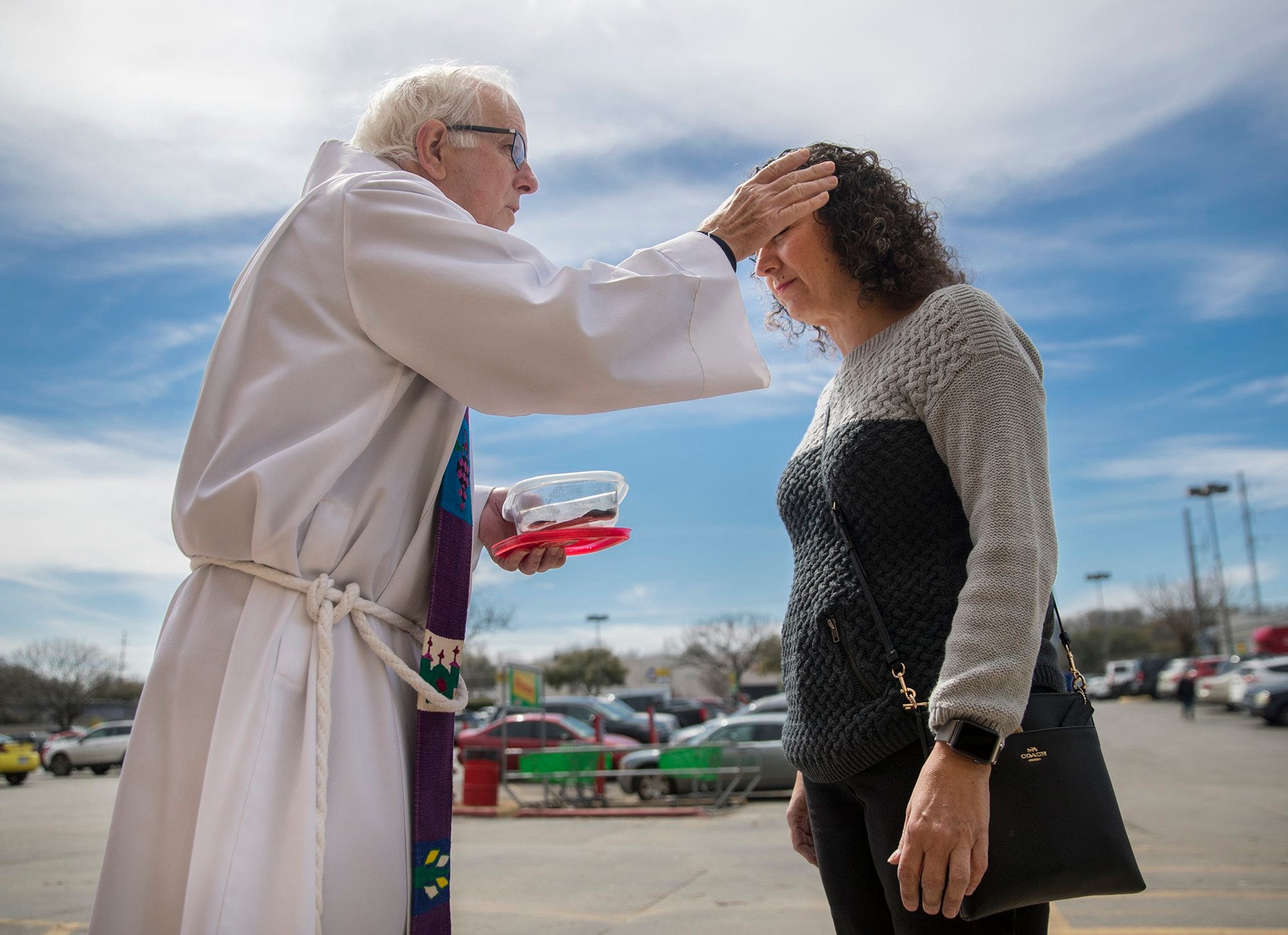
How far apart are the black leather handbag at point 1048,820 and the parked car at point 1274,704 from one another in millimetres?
23505

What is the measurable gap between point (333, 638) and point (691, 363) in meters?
0.83

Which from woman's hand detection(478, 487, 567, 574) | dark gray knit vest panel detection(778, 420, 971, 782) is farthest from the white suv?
dark gray knit vest panel detection(778, 420, 971, 782)

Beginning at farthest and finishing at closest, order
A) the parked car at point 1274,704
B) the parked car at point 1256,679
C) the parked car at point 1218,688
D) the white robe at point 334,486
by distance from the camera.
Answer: the parked car at point 1218,688, the parked car at point 1256,679, the parked car at point 1274,704, the white robe at point 334,486

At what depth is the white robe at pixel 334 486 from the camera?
1459 millimetres

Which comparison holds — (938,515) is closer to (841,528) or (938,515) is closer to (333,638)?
(841,528)

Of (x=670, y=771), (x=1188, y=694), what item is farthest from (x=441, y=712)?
(x=1188, y=694)

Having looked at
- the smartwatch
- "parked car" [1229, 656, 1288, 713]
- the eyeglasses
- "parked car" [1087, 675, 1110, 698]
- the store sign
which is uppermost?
the eyeglasses

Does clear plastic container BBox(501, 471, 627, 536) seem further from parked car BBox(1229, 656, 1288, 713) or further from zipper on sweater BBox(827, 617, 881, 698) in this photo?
parked car BBox(1229, 656, 1288, 713)

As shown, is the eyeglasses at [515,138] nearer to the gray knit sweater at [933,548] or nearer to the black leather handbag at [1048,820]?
the gray knit sweater at [933,548]

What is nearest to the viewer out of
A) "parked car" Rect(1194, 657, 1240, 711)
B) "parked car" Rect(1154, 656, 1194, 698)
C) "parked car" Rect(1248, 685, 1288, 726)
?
"parked car" Rect(1248, 685, 1288, 726)

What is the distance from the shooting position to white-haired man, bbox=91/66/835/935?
1463 millimetres

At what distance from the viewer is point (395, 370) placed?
1.71m

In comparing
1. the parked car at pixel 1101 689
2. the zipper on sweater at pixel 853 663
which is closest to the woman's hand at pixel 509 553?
the zipper on sweater at pixel 853 663

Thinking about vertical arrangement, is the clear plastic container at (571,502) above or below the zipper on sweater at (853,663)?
above
